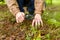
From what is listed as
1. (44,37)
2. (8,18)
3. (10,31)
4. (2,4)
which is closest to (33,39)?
(44,37)

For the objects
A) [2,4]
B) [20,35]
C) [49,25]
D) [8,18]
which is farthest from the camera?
[2,4]

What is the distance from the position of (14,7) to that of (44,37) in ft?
1.35

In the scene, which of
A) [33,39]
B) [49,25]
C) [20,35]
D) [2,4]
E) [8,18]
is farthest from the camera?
[2,4]

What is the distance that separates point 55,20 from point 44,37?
343 mm

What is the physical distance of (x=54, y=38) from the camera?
6.86ft

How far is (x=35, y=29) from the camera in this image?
2.23 meters

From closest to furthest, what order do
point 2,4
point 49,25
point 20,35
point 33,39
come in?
point 33,39 < point 20,35 < point 49,25 < point 2,4

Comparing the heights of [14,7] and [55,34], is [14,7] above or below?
above

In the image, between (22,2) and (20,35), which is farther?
(22,2)

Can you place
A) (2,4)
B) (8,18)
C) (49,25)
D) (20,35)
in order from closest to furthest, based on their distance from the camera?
(20,35), (49,25), (8,18), (2,4)

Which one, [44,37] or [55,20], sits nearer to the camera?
[44,37]

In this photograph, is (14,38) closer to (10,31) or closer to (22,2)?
(10,31)

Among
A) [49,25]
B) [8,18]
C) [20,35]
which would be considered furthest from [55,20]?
[8,18]

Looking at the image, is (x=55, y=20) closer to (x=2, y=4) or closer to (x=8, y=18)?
(x=8, y=18)
